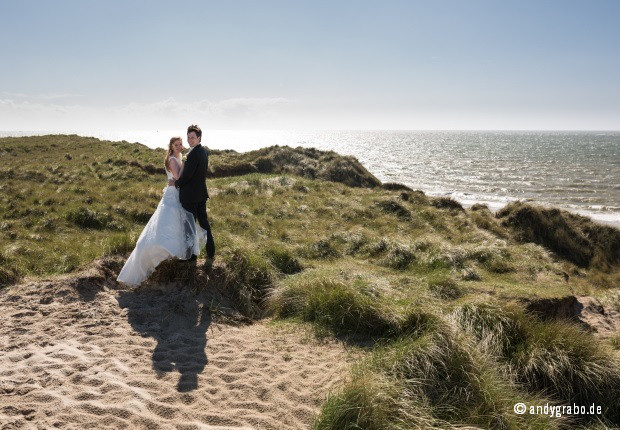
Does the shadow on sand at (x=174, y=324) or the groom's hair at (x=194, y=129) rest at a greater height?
the groom's hair at (x=194, y=129)

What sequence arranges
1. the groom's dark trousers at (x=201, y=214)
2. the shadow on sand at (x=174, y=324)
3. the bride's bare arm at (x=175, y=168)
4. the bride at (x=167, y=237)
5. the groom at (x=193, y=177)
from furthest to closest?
the groom's dark trousers at (x=201, y=214)
the bride's bare arm at (x=175, y=168)
the groom at (x=193, y=177)
the bride at (x=167, y=237)
the shadow on sand at (x=174, y=324)

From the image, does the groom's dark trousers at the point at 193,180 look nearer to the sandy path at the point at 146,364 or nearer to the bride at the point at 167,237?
the bride at the point at 167,237

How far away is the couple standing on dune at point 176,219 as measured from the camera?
26.9 feet

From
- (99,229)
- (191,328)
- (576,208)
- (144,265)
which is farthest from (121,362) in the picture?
(576,208)

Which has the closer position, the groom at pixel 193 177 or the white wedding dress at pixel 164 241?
the white wedding dress at pixel 164 241

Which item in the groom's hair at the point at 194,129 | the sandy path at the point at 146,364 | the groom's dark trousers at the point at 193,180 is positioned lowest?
the sandy path at the point at 146,364

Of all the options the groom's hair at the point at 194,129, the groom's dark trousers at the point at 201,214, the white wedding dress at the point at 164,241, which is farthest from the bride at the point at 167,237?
the groom's hair at the point at 194,129

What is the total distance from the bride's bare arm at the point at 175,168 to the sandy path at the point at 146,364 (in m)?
2.39

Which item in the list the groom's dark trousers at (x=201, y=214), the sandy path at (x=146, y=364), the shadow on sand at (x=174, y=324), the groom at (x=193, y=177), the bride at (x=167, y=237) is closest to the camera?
the sandy path at (x=146, y=364)

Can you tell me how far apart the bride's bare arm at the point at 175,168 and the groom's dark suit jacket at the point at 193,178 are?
0.41ft

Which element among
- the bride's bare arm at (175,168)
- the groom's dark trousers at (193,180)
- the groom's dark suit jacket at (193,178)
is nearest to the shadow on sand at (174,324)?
the groom's dark trousers at (193,180)

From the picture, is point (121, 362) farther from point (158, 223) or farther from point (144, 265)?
point (158, 223)

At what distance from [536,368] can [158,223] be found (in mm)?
7014

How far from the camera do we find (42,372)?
18.3 ft
